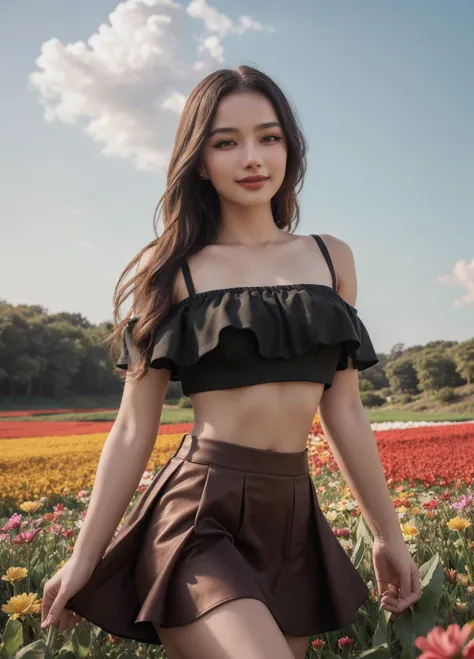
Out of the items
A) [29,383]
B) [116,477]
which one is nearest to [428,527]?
[116,477]

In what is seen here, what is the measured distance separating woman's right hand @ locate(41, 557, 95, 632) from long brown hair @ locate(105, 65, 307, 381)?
526 mm

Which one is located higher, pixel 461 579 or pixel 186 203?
pixel 186 203

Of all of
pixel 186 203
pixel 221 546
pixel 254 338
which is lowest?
pixel 221 546

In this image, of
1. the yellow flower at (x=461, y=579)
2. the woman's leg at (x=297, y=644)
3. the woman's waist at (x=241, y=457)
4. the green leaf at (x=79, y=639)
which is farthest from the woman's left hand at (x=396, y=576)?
the green leaf at (x=79, y=639)

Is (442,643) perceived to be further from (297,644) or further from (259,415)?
(297,644)

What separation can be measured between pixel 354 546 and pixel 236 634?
1.73 meters

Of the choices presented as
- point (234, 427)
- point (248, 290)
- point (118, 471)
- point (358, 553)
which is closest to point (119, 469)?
point (118, 471)

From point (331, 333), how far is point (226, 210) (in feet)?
1.91

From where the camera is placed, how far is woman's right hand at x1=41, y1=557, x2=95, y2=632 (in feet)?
5.74

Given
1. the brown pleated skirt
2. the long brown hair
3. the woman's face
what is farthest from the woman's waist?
the woman's face

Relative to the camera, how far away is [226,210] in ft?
7.23

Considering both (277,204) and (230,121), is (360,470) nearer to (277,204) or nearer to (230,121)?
(277,204)

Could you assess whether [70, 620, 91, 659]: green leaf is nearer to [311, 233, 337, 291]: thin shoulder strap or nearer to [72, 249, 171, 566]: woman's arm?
[72, 249, 171, 566]: woman's arm

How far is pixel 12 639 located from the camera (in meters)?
2.19
